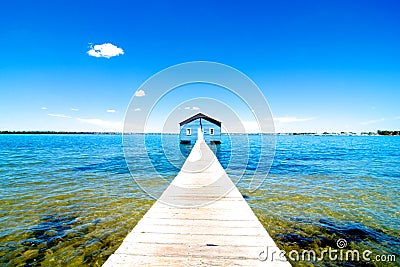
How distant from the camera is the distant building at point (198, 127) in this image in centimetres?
3259

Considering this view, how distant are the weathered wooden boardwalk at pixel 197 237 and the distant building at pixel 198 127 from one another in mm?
27083

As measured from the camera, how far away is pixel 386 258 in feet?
15.7

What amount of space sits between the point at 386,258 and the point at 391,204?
195 inches

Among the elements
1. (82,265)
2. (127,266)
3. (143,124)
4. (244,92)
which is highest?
(244,92)

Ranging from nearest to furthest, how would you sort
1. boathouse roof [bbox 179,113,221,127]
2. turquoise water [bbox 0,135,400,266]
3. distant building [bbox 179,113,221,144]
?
turquoise water [bbox 0,135,400,266], boathouse roof [bbox 179,113,221,127], distant building [bbox 179,113,221,144]

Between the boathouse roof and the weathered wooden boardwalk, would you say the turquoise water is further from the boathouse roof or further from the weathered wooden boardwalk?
the boathouse roof

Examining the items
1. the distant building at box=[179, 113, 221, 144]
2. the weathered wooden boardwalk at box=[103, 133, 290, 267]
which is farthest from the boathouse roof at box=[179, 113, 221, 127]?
the weathered wooden boardwalk at box=[103, 133, 290, 267]

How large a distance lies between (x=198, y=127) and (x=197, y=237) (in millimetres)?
29452

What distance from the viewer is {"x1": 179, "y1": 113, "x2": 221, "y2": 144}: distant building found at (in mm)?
32594

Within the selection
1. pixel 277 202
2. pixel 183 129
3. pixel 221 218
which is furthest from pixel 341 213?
pixel 183 129

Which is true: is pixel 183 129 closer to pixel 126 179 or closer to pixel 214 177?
pixel 126 179

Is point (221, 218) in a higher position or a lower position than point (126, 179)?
higher

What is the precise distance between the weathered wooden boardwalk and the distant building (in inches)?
1066

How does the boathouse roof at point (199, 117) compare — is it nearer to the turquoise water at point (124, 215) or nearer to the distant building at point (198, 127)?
the distant building at point (198, 127)
